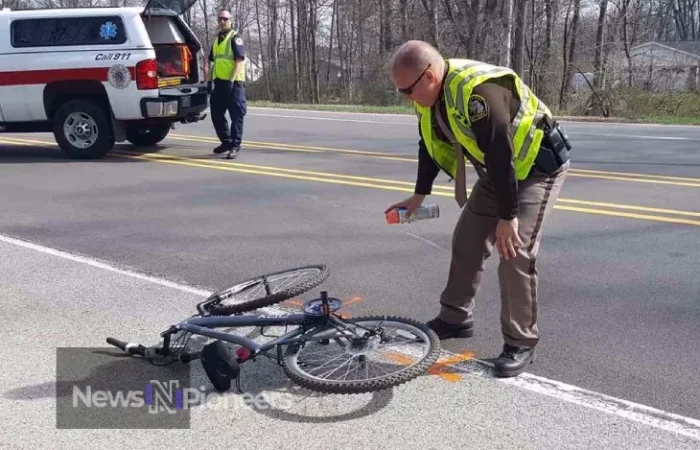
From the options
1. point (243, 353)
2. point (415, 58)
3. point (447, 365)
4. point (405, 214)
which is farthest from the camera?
point (405, 214)

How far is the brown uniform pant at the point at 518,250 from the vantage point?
12.5 feet

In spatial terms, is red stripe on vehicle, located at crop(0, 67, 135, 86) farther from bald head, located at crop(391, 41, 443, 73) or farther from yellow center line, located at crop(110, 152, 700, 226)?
bald head, located at crop(391, 41, 443, 73)

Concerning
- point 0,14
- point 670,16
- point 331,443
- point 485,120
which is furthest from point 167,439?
point 670,16

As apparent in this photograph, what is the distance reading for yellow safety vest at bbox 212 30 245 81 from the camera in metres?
10.9

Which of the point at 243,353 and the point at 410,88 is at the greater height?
the point at 410,88

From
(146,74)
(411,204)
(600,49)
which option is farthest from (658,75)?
(411,204)

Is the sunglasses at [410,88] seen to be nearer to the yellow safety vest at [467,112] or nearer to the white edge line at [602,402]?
the yellow safety vest at [467,112]

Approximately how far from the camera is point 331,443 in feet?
10.7

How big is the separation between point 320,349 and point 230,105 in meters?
7.78

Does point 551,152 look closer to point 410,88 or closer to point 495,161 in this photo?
point 495,161

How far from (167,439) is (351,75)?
5089 cm

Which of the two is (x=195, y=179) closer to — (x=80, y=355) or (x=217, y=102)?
(x=217, y=102)

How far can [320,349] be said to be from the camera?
3.84m

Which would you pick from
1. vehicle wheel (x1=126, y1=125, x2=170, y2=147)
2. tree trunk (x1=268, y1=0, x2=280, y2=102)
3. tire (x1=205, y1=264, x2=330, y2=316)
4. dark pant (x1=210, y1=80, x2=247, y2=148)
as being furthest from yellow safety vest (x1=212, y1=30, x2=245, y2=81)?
tree trunk (x1=268, y1=0, x2=280, y2=102)
